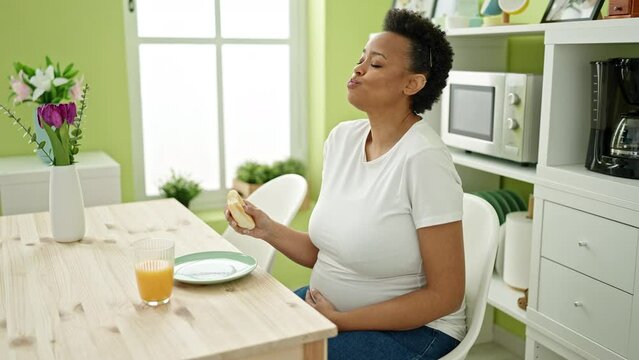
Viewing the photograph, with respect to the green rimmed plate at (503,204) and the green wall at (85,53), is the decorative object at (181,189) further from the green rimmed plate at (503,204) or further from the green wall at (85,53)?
the green rimmed plate at (503,204)

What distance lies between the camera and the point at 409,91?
1640mm

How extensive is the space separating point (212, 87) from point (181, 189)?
22.4 inches

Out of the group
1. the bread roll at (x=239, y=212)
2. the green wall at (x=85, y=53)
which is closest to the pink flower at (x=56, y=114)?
the bread roll at (x=239, y=212)

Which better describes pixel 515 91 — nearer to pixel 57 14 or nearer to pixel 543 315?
pixel 543 315

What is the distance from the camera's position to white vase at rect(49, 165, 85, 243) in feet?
5.70

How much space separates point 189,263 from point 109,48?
5.58ft

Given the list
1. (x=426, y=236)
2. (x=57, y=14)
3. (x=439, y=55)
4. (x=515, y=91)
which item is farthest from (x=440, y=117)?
(x=57, y=14)

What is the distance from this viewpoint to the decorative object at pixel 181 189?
10.4ft

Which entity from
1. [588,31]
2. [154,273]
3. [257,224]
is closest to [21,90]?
[257,224]

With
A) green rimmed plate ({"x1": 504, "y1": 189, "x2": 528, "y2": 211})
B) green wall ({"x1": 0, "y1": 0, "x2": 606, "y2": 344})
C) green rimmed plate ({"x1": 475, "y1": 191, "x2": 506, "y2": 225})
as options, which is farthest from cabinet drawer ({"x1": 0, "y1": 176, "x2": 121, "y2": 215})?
green rimmed plate ({"x1": 504, "y1": 189, "x2": 528, "y2": 211})

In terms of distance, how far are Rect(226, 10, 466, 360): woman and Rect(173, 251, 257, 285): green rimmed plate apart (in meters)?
0.10

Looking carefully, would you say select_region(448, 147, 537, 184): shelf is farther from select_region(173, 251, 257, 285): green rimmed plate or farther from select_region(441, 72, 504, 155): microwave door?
select_region(173, 251, 257, 285): green rimmed plate

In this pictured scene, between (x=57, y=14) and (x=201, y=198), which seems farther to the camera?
(x=201, y=198)

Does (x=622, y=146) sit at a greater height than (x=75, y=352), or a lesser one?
greater
